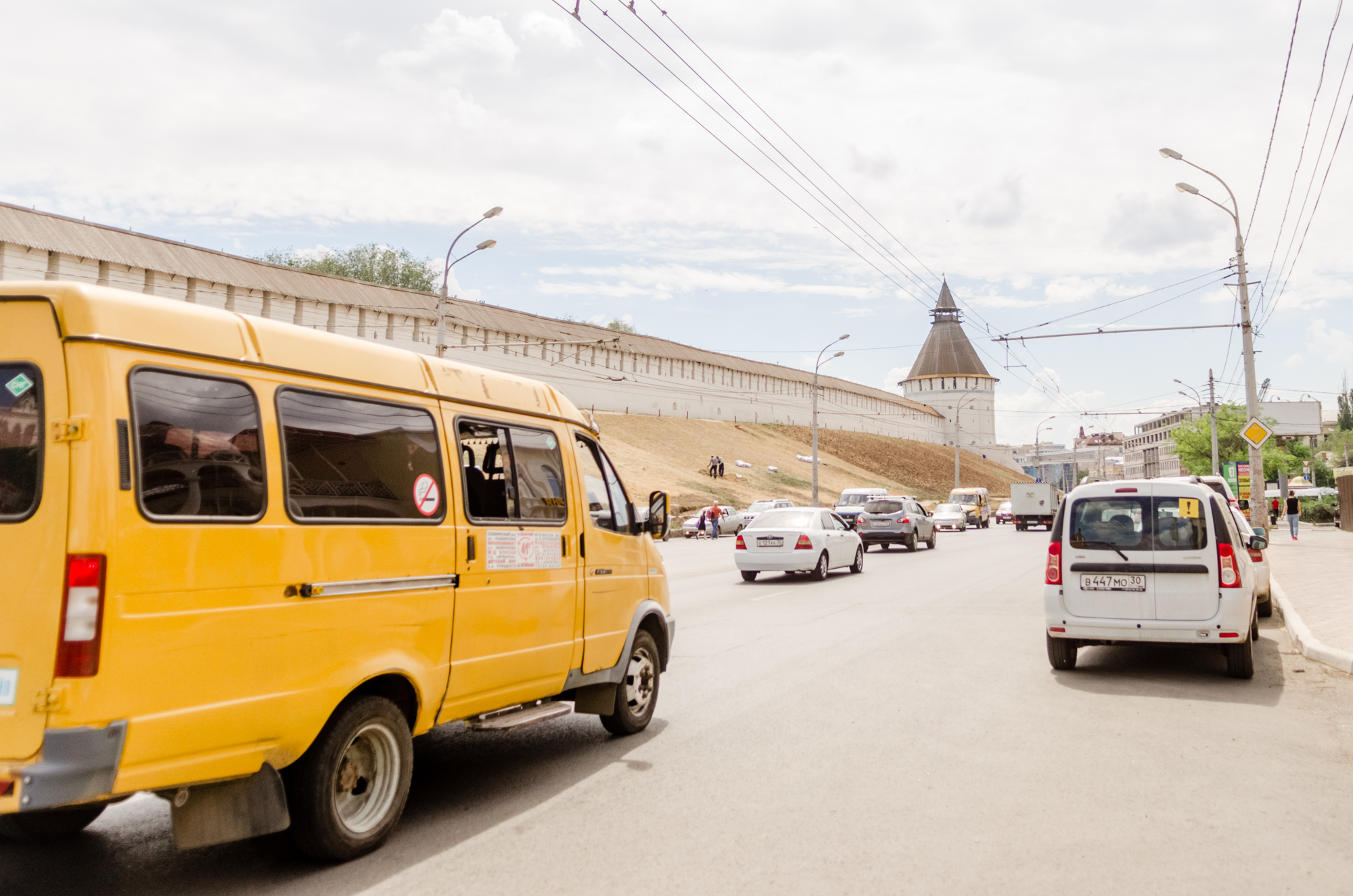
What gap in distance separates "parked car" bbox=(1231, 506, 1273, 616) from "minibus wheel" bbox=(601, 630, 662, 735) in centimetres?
795

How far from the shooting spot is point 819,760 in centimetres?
617

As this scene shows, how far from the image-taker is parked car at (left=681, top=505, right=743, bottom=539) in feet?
141

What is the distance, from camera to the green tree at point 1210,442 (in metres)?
84.6

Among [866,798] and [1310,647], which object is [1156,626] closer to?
[1310,647]

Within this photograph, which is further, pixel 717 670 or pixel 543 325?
pixel 543 325

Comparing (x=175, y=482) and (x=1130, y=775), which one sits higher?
(x=175, y=482)

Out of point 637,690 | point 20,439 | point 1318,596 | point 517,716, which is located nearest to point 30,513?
point 20,439

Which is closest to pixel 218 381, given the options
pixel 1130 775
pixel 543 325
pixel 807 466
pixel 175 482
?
pixel 175 482

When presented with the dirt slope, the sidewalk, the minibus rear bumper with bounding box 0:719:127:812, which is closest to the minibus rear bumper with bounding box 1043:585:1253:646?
the sidewalk

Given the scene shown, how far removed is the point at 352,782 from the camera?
4.62 m

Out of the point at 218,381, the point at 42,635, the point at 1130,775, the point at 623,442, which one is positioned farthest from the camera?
the point at 623,442

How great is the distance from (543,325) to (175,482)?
7186 centimetres

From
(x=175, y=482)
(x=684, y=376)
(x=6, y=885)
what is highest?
(x=684, y=376)

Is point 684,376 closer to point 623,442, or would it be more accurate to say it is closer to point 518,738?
point 623,442
